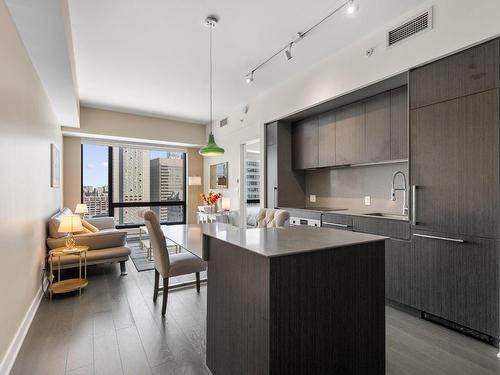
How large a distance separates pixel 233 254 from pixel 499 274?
6.92 ft

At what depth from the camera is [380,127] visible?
330 cm

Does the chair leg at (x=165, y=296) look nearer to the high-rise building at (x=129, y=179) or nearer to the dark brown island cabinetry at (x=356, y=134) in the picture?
the dark brown island cabinetry at (x=356, y=134)

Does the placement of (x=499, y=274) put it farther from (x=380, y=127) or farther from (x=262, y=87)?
(x=262, y=87)

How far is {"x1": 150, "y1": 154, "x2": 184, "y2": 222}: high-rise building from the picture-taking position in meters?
7.34

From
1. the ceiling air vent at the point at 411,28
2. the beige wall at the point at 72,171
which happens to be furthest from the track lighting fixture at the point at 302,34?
the beige wall at the point at 72,171

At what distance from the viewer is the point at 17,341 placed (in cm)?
215

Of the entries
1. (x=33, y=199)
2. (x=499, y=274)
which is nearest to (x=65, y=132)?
(x=33, y=199)

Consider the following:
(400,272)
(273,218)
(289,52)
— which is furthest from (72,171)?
(400,272)

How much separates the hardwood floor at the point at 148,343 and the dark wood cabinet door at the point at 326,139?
208 cm

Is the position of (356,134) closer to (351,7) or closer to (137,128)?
(351,7)

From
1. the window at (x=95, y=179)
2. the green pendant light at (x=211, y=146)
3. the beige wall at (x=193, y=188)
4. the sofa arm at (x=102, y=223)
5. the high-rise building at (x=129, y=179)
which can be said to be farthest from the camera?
the beige wall at (x=193, y=188)

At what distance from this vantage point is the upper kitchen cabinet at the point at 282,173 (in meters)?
4.57

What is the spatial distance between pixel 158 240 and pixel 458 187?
2755 mm

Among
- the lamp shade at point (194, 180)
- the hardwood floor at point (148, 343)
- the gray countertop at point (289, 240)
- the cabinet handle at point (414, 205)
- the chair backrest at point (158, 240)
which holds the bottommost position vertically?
the hardwood floor at point (148, 343)
